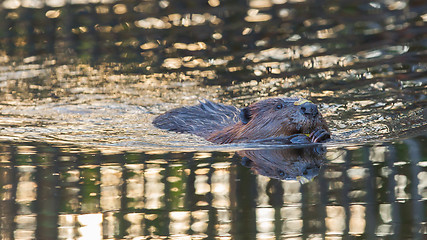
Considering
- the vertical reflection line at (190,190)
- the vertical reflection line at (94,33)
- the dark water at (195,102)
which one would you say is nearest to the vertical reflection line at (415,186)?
the dark water at (195,102)

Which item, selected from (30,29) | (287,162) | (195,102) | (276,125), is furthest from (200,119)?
(30,29)

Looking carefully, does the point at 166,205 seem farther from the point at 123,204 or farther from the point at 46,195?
the point at 46,195

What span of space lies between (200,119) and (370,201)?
260 centimetres

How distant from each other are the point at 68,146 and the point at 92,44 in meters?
4.45

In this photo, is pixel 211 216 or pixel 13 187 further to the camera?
pixel 13 187

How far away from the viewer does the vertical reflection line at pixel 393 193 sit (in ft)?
10.6

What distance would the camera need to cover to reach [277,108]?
5.06 m

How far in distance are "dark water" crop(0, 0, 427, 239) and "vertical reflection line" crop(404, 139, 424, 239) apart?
14 mm

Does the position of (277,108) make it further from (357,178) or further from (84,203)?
(84,203)

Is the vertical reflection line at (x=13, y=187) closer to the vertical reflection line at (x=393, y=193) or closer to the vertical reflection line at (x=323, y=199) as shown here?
the vertical reflection line at (x=323, y=199)

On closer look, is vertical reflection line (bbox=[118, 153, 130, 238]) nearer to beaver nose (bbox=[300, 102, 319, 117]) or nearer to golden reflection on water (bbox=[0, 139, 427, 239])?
golden reflection on water (bbox=[0, 139, 427, 239])

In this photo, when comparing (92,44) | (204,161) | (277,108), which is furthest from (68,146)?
(92,44)

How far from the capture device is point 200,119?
239 inches

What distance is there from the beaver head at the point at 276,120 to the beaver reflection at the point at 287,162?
5.7 inches
